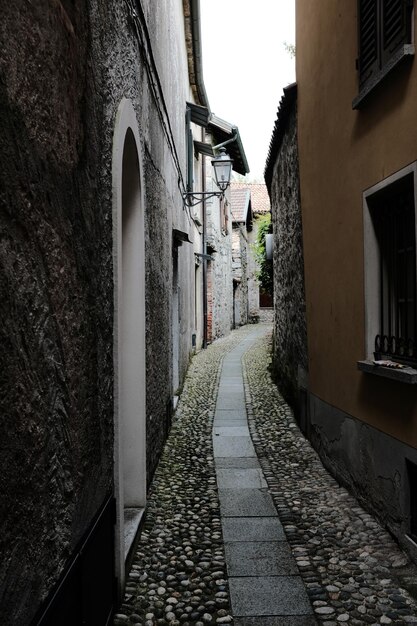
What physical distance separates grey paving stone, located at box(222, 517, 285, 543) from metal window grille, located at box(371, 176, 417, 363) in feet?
4.44

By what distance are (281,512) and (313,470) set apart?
1.05 metres

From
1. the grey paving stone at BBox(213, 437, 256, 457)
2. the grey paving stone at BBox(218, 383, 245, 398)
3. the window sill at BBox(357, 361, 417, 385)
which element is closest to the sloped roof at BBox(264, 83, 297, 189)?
the grey paving stone at BBox(218, 383, 245, 398)

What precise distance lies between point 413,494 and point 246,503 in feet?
4.44

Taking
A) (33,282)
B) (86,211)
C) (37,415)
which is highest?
(86,211)

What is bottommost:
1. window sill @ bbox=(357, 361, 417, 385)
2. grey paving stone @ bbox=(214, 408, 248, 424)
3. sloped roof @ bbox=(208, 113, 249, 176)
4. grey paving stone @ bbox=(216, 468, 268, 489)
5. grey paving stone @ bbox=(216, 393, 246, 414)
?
grey paving stone @ bbox=(216, 468, 268, 489)

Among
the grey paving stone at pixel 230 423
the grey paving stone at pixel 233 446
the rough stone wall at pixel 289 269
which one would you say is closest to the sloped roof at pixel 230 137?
the rough stone wall at pixel 289 269

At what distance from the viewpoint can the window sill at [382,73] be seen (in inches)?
126

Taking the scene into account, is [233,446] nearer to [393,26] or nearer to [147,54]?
[147,54]

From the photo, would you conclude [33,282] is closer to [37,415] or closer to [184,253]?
[37,415]

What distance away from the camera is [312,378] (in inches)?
226

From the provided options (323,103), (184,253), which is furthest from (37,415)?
(184,253)

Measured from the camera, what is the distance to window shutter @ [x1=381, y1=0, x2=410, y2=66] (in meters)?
3.36

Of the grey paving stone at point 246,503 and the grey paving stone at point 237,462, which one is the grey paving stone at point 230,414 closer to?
the grey paving stone at point 237,462

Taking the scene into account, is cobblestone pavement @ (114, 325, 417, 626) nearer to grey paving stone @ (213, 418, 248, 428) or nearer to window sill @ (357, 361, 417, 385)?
grey paving stone @ (213, 418, 248, 428)
